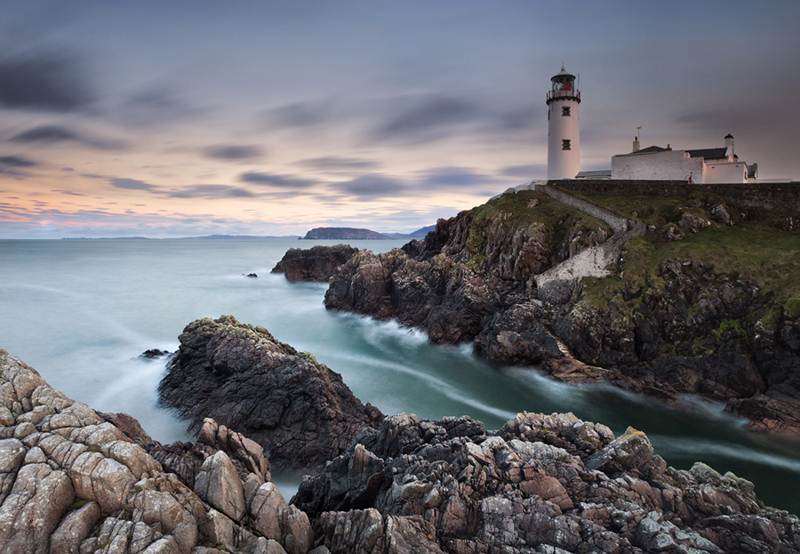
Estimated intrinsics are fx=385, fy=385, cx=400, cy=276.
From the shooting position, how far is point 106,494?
21.8 feet

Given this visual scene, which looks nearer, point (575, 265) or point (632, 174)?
point (575, 265)

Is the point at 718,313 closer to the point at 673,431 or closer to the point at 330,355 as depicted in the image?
the point at 673,431

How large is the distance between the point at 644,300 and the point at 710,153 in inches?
983

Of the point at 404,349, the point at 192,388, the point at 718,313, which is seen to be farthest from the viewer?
the point at 404,349

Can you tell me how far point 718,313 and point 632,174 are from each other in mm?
22363

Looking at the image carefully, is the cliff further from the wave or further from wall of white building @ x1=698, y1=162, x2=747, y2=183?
wall of white building @ x1=698, y1=162, x2=747, y2=183

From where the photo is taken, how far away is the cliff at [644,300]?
19969mm

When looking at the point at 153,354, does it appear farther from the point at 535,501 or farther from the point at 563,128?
the point at 563,128

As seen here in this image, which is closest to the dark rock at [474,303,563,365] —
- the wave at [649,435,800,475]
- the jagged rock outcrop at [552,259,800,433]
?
the jagged rock outcrop at [552,259,800,433]

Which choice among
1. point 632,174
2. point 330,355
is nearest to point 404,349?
point 330,355

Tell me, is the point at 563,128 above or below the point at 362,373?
above

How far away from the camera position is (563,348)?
2448 cm

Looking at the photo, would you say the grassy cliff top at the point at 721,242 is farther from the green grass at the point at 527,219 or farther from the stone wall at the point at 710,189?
the green grass at the point at 527,219

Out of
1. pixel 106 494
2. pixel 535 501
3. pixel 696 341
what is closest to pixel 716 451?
pixel 696 341
